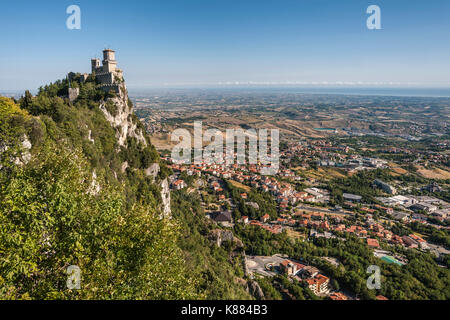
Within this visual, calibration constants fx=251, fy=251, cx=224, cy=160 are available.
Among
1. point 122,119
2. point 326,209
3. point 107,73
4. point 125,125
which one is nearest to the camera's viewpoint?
point 122,119

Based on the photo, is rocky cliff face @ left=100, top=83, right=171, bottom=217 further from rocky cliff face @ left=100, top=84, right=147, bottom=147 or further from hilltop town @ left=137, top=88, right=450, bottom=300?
hilltop town @ left=137, top=88, right=450, bottom=300

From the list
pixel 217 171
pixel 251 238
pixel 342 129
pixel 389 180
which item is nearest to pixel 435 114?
pixel 342 129

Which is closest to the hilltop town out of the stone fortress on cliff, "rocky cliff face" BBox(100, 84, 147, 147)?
"rocky cliff face" BBox(100, 84, 147, 147)

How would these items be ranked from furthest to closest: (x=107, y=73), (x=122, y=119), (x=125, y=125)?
(x=107, y=73) < (x=125, y=125) < (x=122, y=119)

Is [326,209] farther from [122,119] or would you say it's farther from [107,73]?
[107,73]

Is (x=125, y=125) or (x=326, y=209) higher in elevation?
(x=125, y=125)

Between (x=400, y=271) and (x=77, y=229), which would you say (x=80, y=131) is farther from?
(x=400, y=271)

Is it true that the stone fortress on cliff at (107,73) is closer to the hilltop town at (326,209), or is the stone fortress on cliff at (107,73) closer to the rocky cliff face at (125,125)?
the rocky cliff face at (125,125)

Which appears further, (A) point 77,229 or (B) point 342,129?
(B) point 342,129

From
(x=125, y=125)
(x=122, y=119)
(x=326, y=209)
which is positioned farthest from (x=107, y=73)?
(x=326, y=209)
